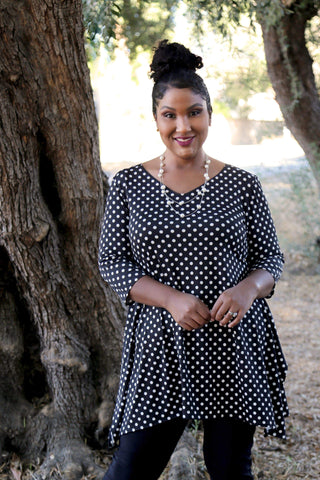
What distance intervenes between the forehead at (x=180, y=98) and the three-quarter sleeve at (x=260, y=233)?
0.35 m

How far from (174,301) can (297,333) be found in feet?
14.0

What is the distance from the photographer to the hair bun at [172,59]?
78.8 inches

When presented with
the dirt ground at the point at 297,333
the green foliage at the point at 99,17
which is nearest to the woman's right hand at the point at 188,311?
the dirt ground at the point at 297,333

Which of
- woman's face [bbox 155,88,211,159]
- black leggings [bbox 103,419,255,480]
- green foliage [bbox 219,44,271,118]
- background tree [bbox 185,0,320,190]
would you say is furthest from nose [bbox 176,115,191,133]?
green foliage [bbox 219,44,271,118]

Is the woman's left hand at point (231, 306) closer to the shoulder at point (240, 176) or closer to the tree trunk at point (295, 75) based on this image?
the shoulder at point (240, 176)

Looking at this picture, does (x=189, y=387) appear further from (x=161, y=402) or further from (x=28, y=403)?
(x=28, y=403)

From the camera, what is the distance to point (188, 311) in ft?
5.90

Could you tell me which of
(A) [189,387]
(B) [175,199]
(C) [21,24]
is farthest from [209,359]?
(C) [21,24]

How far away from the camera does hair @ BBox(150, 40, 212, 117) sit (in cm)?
198

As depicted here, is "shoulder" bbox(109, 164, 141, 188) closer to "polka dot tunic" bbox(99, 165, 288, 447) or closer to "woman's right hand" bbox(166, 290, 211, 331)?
"polka dot tunic" bbox(99, 165, 288, 447)

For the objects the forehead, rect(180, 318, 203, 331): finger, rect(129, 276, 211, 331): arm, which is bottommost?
rect(180, 318, 203, 331): finger

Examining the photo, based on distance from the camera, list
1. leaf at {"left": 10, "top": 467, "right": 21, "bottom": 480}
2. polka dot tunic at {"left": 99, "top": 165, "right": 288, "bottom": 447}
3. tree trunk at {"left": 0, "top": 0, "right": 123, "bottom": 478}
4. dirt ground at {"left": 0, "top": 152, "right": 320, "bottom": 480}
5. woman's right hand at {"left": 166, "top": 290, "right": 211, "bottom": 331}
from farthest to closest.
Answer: dirt ground at {"left": 0, "top": 152, "right": 320, "bottom": 480} → leaf at {"left": 10, "top": 467, "right": 21, "bottom": 480} → tree trunk at {"left": 0, "top": 0, "right": 123, "bottom": 478} → polka dot tunic at {"left": 99, "top": 165, "right": 288, "bottom": 447} → woman's right hand at {"left": 166, "top": 290, "right": 211, "bottom": 331}

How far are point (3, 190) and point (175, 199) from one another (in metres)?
0.94

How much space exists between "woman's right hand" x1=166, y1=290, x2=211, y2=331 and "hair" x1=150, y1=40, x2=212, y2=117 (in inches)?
27.9
